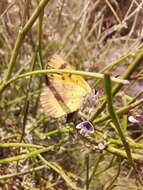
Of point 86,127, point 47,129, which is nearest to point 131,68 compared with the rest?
point 86,127

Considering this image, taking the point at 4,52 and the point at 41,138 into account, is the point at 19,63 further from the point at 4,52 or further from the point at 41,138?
the point at 41,138

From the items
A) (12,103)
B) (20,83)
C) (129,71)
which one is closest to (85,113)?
(129,71)

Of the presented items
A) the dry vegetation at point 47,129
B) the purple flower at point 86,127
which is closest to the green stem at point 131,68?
the purple flower at point 86,127

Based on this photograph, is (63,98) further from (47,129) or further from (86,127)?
(47,129)

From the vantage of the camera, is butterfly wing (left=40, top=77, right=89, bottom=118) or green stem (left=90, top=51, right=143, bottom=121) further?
butterfly wing (left=40, top=77, right=89, bottom=118)

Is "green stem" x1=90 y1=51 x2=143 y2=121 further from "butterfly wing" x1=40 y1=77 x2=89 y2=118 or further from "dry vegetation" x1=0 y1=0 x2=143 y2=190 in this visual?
"dry vegetation" x1=0 y1=0 x2=143 y2=190

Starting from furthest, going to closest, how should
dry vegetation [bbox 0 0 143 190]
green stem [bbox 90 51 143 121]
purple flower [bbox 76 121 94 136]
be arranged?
1. dry vegetation [bbox 0 0 143 190]
2. purple flower [bbox 76 121 94 136]
3. green stem [bbox 90 51 143 121]

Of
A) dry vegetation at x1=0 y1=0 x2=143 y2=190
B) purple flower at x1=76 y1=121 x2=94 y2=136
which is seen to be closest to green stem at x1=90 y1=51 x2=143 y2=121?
purple flower at x1=76 y1=121 x2=94 y2=136

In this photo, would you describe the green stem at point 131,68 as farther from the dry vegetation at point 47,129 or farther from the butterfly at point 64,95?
the dry vegetation at point 47,129
